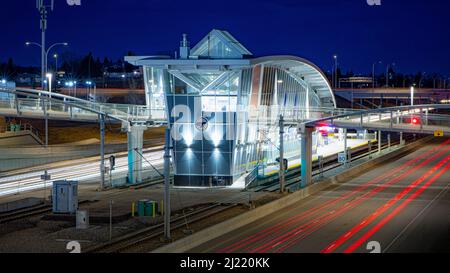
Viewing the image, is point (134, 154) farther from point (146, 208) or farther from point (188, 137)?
point (146, 208)

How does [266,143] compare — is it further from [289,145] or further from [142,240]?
[142,240]

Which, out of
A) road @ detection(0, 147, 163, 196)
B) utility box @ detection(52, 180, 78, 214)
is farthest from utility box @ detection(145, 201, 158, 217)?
road @ detection(0, 147, 163, 196)

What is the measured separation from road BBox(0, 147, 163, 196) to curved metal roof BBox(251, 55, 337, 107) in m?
12.8

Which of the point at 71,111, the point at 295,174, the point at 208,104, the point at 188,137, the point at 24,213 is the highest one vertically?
the point at 208,104

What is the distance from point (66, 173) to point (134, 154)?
267 inches

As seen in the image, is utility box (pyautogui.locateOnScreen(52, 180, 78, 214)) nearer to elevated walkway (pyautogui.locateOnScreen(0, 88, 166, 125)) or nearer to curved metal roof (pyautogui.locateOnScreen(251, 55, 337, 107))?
elevated walkway (pyautogui.locateOnScreen(0, 88, 166, 125))

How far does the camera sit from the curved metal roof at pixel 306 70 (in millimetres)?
59759

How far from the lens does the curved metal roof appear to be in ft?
196

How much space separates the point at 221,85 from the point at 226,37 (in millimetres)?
3489

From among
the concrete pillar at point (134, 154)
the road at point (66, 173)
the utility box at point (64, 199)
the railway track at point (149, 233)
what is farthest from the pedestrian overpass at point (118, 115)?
the railway track at point (149, 233)

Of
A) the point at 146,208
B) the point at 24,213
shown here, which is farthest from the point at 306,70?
the point at 24,213

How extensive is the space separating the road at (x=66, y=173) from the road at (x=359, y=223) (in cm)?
1903

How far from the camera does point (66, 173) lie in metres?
59.7

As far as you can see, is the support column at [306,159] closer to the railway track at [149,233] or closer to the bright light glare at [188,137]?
the bright light glare at [188,137]
